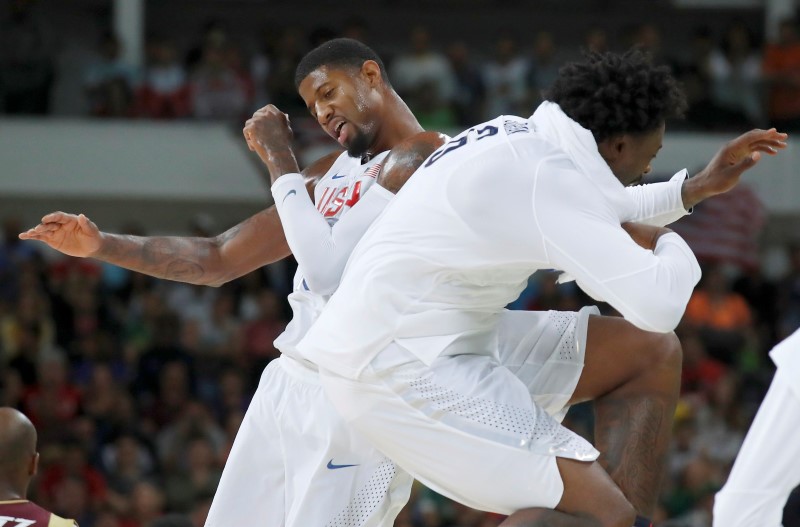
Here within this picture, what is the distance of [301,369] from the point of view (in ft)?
15.2

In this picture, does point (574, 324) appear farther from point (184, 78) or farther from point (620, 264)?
point (184, 78)

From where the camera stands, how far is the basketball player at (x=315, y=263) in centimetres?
435

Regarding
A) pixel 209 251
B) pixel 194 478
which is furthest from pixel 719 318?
pixel 209 251

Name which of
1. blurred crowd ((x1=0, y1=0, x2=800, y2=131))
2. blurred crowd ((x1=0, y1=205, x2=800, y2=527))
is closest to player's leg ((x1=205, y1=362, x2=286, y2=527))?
blurred crowd ((x1=0, y1=205, x2=800, y2=527))

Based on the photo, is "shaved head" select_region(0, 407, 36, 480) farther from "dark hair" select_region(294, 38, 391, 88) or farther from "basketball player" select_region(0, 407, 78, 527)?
"dark hair" select_region(294, 38, 391, 88)

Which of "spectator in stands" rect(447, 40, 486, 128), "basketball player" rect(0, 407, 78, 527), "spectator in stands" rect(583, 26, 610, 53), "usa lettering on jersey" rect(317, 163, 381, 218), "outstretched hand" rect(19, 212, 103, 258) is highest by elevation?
"spectator in stands" rect(583, 26, 610, 53)

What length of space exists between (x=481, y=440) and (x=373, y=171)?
122 centimetres

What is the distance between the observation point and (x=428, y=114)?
12891 millimetres

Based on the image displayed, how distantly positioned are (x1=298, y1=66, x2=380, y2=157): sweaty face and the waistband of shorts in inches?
31.1

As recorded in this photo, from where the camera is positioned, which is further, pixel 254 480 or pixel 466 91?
pixel 466 91

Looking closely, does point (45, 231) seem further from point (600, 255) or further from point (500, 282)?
point (600, 255)

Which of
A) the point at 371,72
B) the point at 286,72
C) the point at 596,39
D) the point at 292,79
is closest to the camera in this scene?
the point at 371,72

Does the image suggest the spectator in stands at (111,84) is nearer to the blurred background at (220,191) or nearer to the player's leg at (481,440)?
the blurred background at (220,191)

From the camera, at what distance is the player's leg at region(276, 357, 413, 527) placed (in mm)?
4430
